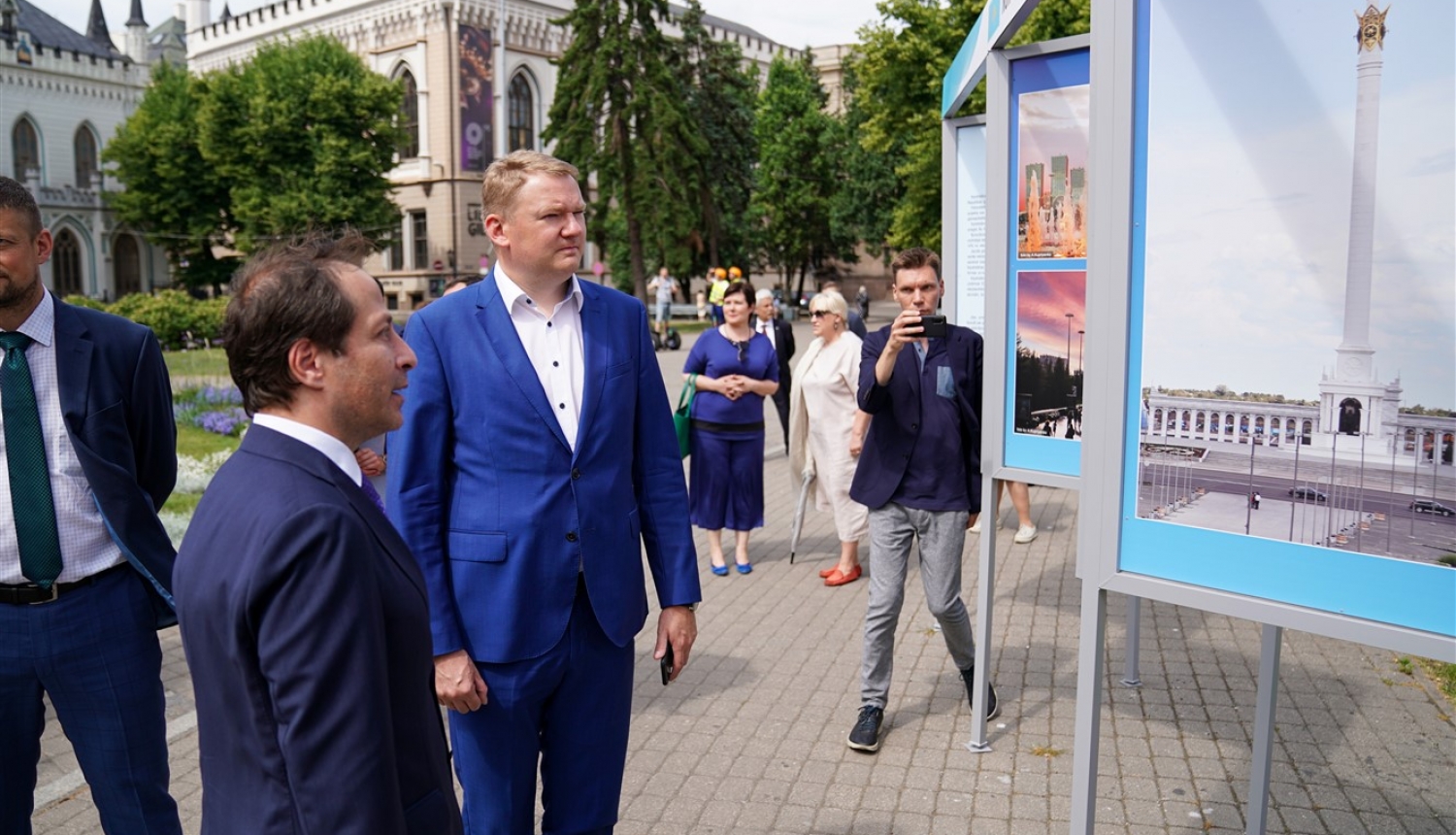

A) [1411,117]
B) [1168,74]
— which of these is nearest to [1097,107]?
[1168,74]

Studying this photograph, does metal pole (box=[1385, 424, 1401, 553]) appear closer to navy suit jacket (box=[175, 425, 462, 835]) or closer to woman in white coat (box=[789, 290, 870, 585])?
navy suit jacket (box=[175, 425, 462, 835])

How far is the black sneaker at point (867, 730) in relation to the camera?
16.5 feet

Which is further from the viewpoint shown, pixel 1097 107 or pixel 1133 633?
pixel 1133 633

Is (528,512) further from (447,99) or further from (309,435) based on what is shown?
(447,99)

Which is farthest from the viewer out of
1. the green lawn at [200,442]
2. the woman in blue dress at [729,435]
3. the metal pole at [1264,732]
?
the green lawn at [200,442]

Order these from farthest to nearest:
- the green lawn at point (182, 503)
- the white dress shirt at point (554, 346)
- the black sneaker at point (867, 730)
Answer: the green lawn at point (182, 503), the black sneaker at point (867, 730), the white dress shirt at point (554, 346)

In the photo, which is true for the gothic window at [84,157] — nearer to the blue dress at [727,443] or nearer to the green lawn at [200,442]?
the green lawn at [200,442]

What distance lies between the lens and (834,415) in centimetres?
842

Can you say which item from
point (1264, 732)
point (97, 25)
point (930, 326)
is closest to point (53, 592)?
point (930, 326)

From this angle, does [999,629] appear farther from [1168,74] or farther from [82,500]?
[82,500]

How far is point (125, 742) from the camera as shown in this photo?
127 inches

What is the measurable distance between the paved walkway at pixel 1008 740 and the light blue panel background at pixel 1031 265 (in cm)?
131

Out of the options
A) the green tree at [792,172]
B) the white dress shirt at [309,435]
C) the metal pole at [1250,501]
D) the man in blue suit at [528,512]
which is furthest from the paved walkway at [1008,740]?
the green tree at [792,172]

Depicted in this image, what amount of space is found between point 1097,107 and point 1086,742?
5.81 feet
